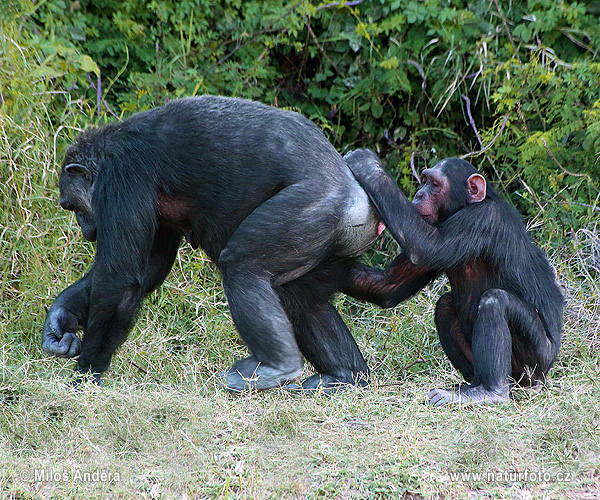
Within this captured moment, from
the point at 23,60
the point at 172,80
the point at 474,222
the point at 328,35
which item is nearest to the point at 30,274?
the point at 23,60

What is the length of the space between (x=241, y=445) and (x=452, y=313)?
150cm

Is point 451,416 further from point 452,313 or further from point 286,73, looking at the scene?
point 286,73

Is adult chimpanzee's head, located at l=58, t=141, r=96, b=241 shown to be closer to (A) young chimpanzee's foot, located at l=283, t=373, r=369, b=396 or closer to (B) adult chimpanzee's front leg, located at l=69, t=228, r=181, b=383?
(B) adult chimpanzee's front leg, located at l=69, t=228, r=181, b=383

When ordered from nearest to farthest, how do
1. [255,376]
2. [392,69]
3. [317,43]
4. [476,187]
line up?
[255,376], [476,187], [392,69], [317,43]

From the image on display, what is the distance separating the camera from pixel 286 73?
709 centimetres

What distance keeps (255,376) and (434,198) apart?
127 centimetres

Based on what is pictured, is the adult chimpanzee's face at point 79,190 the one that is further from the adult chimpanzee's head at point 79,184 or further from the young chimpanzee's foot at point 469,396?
the young chimpanzee's foot at point 469,396

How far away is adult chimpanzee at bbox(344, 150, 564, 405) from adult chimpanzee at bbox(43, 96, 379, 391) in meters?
0.21

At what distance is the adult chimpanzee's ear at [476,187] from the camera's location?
154 inches

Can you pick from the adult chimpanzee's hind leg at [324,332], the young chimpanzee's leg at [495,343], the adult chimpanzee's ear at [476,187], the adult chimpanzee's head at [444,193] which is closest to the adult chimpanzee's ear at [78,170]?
the adult chimpanzee's hind leg at [324,332]

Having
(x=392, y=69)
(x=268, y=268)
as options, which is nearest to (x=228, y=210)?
(x=268, y=268)

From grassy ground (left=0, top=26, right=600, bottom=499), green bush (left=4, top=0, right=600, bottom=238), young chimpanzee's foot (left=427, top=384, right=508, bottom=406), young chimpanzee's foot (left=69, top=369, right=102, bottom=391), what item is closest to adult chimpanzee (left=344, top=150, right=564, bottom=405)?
young chimpanzee's foot (left=427, top=384, right=508, bottom=406)

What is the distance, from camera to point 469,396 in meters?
3.63

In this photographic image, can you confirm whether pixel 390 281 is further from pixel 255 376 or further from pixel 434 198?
pixel 255 376
